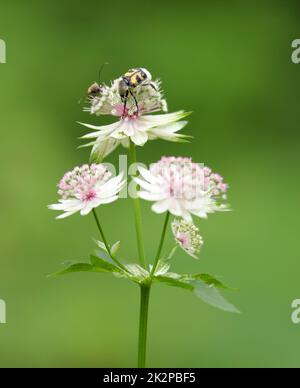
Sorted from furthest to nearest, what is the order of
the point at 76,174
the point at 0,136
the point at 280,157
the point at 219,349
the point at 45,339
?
the point at 280,157 → the point at 0,136 → the point at 45,339 → the point at 219,349 → the point at 76,174

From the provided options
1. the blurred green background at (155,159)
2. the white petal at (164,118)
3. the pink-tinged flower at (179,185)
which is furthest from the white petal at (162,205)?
the blurred green background at (155,159)

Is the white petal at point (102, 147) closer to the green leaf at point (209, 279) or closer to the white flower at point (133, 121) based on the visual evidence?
the white flower at point (133, 121)

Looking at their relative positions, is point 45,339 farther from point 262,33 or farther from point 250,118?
point 262,33

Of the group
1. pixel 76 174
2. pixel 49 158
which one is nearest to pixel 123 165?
pixel 76 174

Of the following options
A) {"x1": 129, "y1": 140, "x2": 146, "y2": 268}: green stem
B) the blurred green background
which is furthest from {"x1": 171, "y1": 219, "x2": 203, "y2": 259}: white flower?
the blurred green background

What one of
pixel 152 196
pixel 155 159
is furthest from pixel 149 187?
pixel 155 159

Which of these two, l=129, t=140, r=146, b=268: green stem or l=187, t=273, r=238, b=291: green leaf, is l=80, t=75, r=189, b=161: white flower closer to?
l=129, t=140, r=146, b=268: green stem
